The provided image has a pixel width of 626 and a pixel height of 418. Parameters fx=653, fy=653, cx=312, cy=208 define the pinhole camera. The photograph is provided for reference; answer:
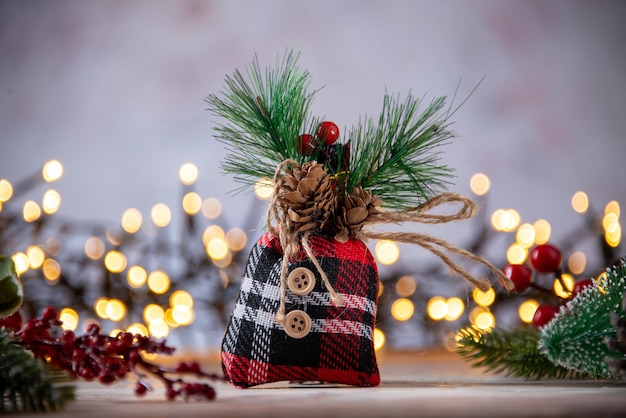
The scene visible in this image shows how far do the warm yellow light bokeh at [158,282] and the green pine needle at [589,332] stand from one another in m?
1.11

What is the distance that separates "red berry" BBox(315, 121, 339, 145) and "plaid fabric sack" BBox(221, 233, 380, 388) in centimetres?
9

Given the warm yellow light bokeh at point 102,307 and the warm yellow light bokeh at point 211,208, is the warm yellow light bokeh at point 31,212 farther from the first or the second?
the warm yellow light bokeh at point 211,208

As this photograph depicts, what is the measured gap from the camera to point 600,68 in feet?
6.50

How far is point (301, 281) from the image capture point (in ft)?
1.78

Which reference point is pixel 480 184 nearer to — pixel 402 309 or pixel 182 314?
pixel 402 309

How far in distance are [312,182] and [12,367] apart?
0.27 m

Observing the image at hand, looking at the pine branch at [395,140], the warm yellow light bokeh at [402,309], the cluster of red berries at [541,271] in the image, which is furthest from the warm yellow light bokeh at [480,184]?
the pine branch at [395,140]

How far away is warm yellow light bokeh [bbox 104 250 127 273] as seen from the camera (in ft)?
4.97

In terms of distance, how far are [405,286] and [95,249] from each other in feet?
2.44

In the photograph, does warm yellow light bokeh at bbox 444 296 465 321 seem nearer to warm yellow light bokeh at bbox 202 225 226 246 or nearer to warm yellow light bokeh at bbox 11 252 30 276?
warm yellow light bokeh at bbox 202 225 226 246

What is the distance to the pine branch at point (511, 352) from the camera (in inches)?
25.4

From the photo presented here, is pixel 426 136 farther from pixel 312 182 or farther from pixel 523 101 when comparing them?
pixel 523 101

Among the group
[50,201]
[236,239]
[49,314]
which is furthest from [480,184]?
[49,314]

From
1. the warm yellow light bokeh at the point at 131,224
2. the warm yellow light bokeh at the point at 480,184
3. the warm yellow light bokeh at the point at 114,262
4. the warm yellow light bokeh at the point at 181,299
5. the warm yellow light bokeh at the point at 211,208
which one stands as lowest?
the warm yellow light bokeh at the point at 181,299
